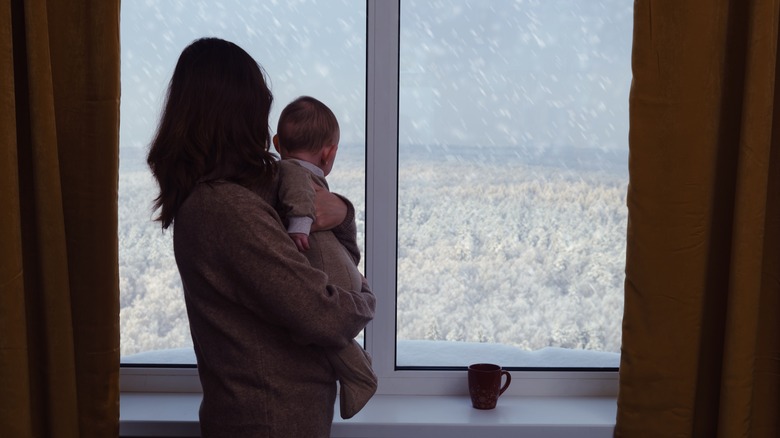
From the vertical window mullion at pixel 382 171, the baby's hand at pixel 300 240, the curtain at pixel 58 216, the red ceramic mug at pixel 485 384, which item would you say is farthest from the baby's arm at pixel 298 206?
the red ceramic mug at pixel 485 384

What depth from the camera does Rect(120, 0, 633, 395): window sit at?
2082 mm

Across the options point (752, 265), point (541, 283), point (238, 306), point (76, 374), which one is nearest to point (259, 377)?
point (238, 306)

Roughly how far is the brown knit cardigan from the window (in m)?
0.64

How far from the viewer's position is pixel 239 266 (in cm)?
139

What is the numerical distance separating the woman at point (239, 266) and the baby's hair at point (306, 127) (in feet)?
0.38

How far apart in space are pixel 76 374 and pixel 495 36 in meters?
1.35

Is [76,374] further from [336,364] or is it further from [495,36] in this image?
[495,36]

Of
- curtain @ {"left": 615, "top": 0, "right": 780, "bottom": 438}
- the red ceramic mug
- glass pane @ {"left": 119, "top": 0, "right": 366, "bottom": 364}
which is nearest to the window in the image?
glass pane @ {"left": 119, "top": 0, "right": 366, "bottom": 364}

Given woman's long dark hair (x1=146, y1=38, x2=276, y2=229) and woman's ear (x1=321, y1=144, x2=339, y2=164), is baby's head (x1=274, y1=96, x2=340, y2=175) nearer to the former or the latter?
woman's ear (x1=321, y1=144, x2=339, y2=164)

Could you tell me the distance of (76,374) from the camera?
5.78 ft

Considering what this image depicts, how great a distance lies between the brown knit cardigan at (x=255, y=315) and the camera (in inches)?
54.6

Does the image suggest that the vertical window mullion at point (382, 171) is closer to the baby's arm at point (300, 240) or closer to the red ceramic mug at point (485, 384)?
the red ceramic mug at point (485, 384)

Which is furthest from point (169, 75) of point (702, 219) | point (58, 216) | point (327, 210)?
point (702, 219)

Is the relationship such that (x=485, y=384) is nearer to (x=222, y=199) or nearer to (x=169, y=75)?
(x=222, y=199)
